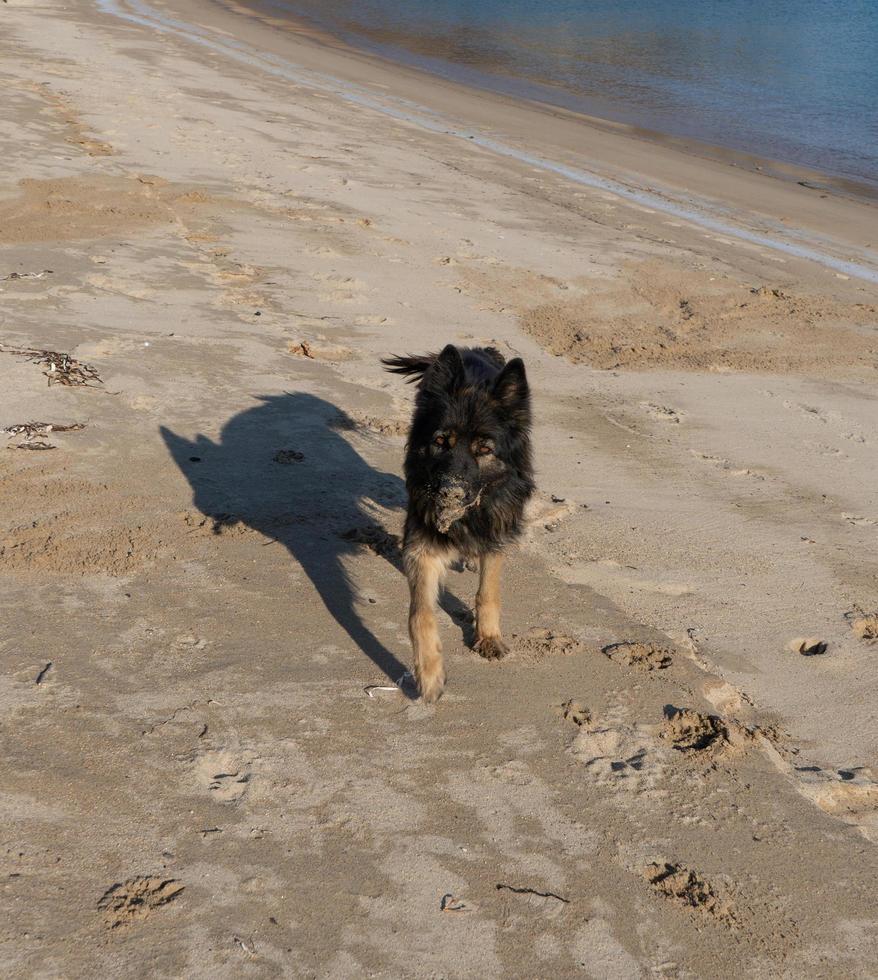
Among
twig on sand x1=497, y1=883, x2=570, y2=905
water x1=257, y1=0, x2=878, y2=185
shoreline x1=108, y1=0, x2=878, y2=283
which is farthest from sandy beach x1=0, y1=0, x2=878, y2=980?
water x1=257, y1=0, x2=878, y2=185

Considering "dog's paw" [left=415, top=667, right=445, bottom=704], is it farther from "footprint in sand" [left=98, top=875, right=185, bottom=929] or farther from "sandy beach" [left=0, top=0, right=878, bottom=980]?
"footprint in sand" [left=98, top=875, right=185, bottom=929]

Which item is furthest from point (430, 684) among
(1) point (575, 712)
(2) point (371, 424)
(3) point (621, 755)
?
(2) point (371, 424)

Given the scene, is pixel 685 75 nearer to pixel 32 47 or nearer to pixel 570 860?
pixel 32 47

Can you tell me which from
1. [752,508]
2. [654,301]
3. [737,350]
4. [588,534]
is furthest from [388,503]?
[654,301]

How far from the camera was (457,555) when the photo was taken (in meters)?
4.43

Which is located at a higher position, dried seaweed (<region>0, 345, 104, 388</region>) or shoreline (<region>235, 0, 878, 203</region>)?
shoreline (<region>235, 0, 878, 203</region>)

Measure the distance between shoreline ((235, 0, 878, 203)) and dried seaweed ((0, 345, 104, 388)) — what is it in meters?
14.9

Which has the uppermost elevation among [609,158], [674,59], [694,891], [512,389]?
[674,59]

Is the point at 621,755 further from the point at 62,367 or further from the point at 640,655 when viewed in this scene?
the point at 62,367

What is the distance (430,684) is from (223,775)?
0.95m

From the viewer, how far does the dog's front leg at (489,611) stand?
449cm

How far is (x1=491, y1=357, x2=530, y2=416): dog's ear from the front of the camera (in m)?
4.20

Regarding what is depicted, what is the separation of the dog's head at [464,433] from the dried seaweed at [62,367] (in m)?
3.24

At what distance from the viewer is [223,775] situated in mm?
3555
